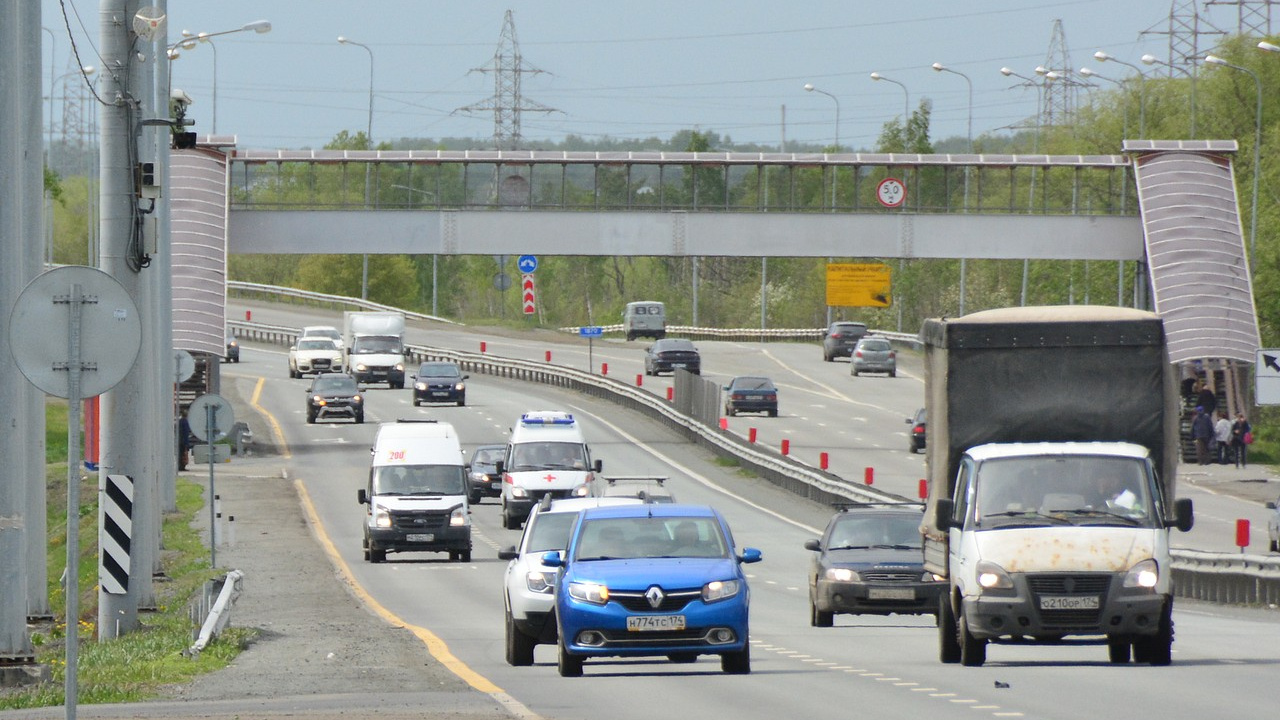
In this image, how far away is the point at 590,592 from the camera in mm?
16359

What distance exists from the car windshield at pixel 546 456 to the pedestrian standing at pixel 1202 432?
22972 millimetres

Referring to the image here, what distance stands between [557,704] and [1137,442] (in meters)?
6.39

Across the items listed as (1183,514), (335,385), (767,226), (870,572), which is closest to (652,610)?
(1183,514)

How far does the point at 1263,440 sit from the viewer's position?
7325cm

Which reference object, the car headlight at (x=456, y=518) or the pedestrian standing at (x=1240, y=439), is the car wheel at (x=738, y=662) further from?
the pedestrian standing at (x=1240, y=439)

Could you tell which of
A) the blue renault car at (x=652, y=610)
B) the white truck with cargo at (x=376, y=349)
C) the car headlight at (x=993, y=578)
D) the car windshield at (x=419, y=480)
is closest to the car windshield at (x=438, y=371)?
the white truck with cargo at (x=376, y=349)

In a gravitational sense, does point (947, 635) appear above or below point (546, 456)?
Result: above

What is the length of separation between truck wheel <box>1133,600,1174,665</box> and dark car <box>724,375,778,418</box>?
175ft

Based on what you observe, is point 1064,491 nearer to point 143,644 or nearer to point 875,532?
point 875,532

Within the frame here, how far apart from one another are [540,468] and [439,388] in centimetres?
2853

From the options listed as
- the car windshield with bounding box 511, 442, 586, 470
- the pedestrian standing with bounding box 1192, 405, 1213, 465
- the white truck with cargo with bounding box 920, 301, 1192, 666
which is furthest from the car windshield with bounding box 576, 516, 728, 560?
the pedestrian standing with bounding box 1192, 405, 1213, 465

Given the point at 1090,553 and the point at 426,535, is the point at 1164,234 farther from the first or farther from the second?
the point at 1090,553

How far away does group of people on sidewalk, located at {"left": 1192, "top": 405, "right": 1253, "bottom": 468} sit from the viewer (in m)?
57.6

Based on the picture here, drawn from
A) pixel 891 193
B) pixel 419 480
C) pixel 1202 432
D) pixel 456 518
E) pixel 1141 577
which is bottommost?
pixel 456 518
